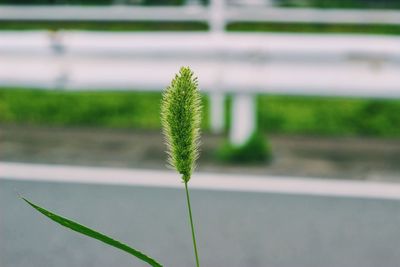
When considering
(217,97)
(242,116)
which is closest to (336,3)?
(217,97)

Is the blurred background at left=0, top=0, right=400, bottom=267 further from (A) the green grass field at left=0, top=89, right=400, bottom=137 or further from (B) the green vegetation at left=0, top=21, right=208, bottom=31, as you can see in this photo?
(B) the green vegetation at left=0, top=21, right=208, bottom=31

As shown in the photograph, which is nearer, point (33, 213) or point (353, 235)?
point (353, 235)

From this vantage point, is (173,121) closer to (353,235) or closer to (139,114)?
(353,235)

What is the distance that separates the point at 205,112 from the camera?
24.8 feet

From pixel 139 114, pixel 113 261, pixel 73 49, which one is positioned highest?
pixel 73 49

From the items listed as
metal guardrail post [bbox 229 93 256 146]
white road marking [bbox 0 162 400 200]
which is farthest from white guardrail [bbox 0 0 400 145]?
white road marking [bbox 0 162 400 200]

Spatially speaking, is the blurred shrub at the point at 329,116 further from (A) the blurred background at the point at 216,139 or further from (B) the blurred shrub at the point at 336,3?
(B) the blurred shrub at the point at 336,3

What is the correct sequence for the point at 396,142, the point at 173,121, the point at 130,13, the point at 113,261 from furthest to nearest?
the point at 130,13, the point at 396,142, the point at 113,261, the point at 173,121

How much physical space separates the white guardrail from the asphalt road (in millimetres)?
969

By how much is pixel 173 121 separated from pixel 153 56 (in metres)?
4.86

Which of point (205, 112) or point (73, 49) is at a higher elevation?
point (73, 49)

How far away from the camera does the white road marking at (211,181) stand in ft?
17.2

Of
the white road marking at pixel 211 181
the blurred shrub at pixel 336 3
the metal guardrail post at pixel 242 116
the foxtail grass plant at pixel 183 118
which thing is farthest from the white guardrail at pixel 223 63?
the foxtail grass plant at pixel 183 118

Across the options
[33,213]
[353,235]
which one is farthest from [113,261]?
[353,235]
